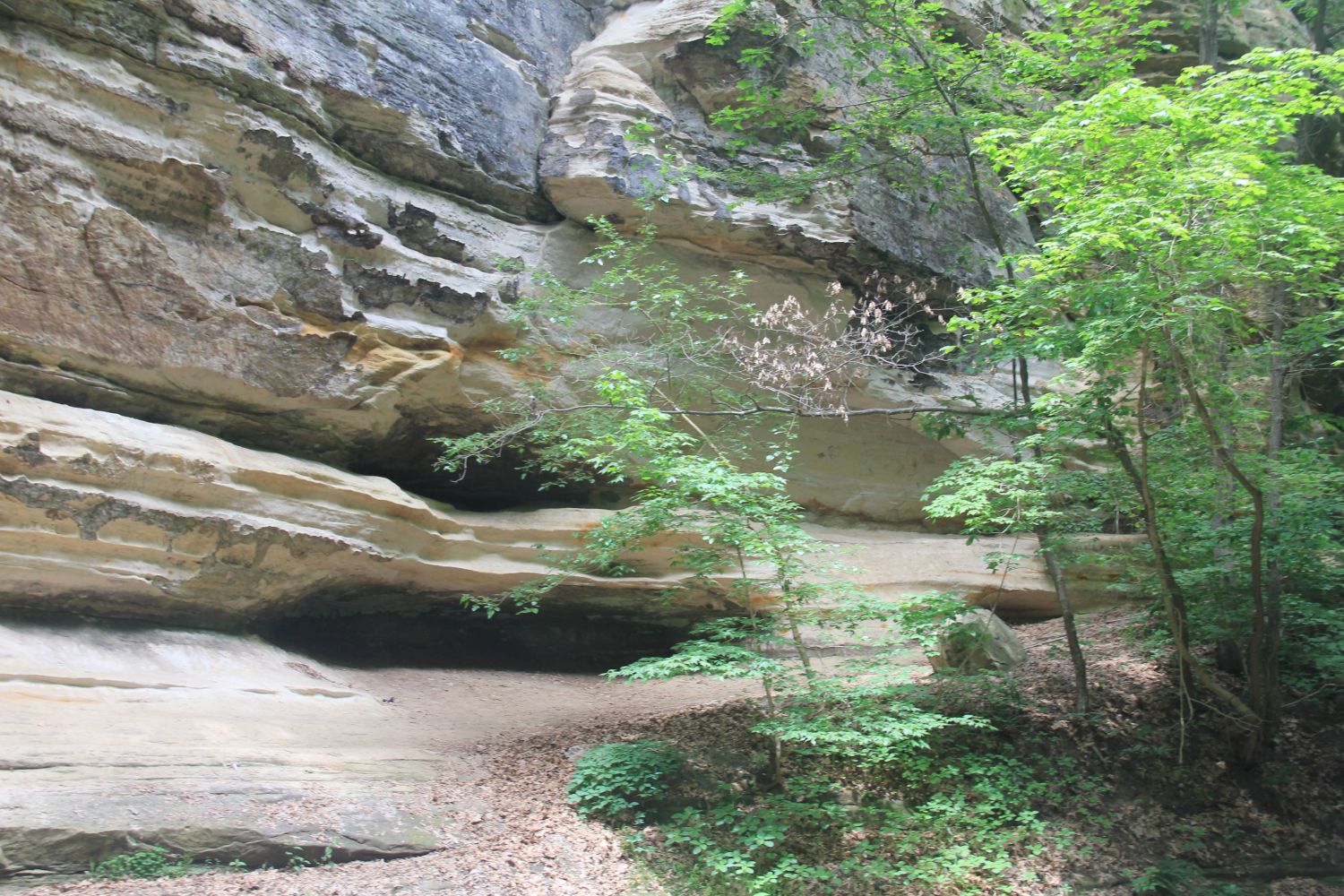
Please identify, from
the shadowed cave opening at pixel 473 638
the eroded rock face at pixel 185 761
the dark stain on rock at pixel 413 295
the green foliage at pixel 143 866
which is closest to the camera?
the green foliage at pixel 143 866

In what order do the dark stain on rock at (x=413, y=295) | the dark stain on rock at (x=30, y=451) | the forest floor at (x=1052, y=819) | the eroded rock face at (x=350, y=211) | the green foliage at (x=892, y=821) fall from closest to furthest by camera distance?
the forest floor at (x=1052, y=819)
the green foliage at (x=892, y=821)
the dark stain on rock at (x=30, y=451)
the eroded rock face at (x=350, y=211)
the dark stain on rock at (x=413, y=295)

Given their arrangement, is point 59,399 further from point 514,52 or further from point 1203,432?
point 1203,432

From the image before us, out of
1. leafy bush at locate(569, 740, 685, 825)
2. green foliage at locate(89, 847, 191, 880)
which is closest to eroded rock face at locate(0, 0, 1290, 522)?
green foliage at locate(89, 847, 191, 880)

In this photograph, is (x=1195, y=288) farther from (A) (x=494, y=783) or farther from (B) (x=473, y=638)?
(B) (x=473, y=638)

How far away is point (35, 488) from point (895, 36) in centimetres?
848

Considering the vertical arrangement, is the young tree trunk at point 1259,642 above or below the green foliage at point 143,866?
above

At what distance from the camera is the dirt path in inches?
170

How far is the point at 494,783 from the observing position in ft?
19.0

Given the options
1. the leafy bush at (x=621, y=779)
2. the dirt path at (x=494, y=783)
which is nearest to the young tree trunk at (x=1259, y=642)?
the dirt path at (x=494, y=783)

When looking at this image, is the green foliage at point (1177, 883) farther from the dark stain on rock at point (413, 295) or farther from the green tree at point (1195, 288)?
the dark stain on rock at point (413, 295)

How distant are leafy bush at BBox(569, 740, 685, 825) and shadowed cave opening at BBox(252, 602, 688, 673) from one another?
3637 mm

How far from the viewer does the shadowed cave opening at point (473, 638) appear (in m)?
8.91

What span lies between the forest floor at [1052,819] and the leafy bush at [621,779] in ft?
0.52

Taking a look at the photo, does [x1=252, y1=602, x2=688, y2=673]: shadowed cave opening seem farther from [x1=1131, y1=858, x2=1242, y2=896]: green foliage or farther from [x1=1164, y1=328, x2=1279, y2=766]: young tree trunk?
[x1=1164, y1=328, x2=1279, y2=766]: young tree trunk
